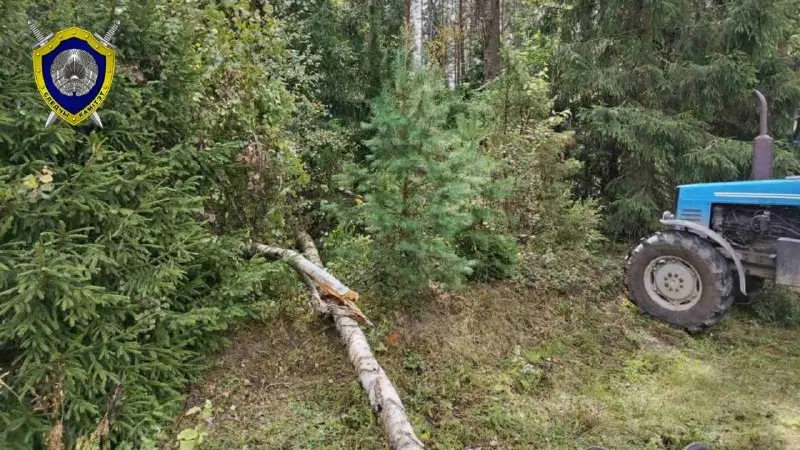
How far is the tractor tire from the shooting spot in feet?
14.7

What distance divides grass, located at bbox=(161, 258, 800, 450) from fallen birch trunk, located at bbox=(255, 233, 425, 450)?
13cm

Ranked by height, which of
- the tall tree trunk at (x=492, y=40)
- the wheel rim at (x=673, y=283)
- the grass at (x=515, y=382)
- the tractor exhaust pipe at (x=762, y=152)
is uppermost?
the tall tree trunk at (x=492, y=40)

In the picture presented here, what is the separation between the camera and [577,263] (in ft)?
19.0

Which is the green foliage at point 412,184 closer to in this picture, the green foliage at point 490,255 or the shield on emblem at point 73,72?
the green foliage at point 490,255

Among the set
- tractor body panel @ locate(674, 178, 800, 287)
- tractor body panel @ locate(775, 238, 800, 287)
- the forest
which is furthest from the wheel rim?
Result: tractor body panel @ locate(775, 238, 800, 287)

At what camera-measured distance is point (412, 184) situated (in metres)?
4.05

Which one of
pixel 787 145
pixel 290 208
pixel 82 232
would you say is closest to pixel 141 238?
pixel 82 232

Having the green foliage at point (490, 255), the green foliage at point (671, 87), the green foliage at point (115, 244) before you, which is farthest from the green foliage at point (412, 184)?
the green foliage at point (671, 87)

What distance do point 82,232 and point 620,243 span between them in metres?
6.56

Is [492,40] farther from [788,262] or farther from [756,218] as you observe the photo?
[788,262]

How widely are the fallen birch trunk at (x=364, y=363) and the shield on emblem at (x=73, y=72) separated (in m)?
2.07

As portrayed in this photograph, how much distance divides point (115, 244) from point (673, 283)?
4.78m

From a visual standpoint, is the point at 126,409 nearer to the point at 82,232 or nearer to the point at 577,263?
the point at 82,232

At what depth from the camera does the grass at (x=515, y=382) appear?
319cm
